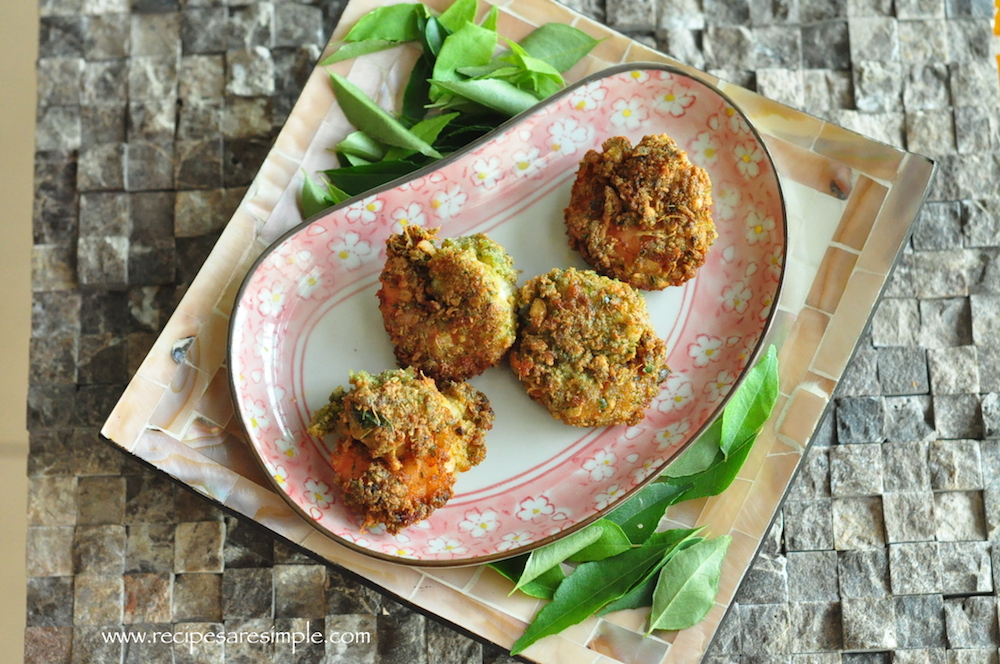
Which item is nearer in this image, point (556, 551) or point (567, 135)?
point (556, 551)

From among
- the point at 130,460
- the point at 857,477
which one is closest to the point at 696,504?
the point at 857,477

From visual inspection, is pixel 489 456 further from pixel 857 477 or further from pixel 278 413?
pixel 857 477

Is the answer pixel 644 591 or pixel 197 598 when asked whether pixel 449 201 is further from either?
pixel 197 598

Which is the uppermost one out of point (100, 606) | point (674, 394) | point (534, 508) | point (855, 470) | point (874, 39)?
point (874, 39)

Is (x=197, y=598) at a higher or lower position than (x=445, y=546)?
lower

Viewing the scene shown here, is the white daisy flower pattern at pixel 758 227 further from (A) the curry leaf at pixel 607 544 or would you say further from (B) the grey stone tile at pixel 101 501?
(B) the grey stone tile at pixel 101 501

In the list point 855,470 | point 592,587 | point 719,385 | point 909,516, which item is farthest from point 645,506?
point 909,516

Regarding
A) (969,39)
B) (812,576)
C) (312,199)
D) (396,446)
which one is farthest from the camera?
(969,39)

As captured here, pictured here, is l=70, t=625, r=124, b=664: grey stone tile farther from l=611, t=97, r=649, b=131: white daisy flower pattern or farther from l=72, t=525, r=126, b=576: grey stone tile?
l=611, t=97, r=649, b=131: white daisy flower pattern

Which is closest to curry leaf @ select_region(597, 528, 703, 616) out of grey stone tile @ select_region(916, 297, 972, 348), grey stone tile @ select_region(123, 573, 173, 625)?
grey stone tile @ select_region(916, 297, 972, 348)
